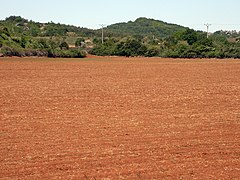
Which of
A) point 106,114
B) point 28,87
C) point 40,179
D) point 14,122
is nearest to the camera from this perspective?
point 40,179

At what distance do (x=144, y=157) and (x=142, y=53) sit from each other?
196 feet

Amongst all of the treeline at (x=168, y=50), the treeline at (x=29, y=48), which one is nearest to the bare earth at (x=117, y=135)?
the treeline at (x=29, y=48)

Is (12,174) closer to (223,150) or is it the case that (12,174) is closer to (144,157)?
(144,157)

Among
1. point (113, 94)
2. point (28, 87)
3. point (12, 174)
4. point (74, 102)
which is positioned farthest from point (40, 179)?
point (28, 87)

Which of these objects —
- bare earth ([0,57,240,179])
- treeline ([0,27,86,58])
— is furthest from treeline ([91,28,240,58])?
bare earth ([0,57,240,179])

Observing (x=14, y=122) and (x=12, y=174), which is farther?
(x=14, y=122)

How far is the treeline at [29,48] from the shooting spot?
47.8m

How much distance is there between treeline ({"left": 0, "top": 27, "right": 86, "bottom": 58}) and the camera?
47775mm

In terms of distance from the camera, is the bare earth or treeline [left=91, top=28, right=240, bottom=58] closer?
the bare earth

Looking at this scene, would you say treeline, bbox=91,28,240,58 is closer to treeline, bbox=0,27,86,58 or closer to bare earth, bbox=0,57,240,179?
treeline, bbox=0,27,86,58

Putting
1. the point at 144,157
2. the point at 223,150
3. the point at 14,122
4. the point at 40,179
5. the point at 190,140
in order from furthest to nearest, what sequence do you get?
the point at 14,122, the point at 190,140, the point at 223,150, the point at 144,157, the point at 40,179

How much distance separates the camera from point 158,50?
6844 cm

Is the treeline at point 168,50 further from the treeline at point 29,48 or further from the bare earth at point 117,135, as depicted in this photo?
the bare earth at point 117,135

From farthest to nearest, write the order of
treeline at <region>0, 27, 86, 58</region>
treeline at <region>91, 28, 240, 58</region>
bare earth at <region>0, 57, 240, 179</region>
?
treeline at <region>91, 28, 240, 58</region> < treeline at <region>0, 27, 86, 58</region> < bare earth at <region>0, 57, 240, 179</region>
